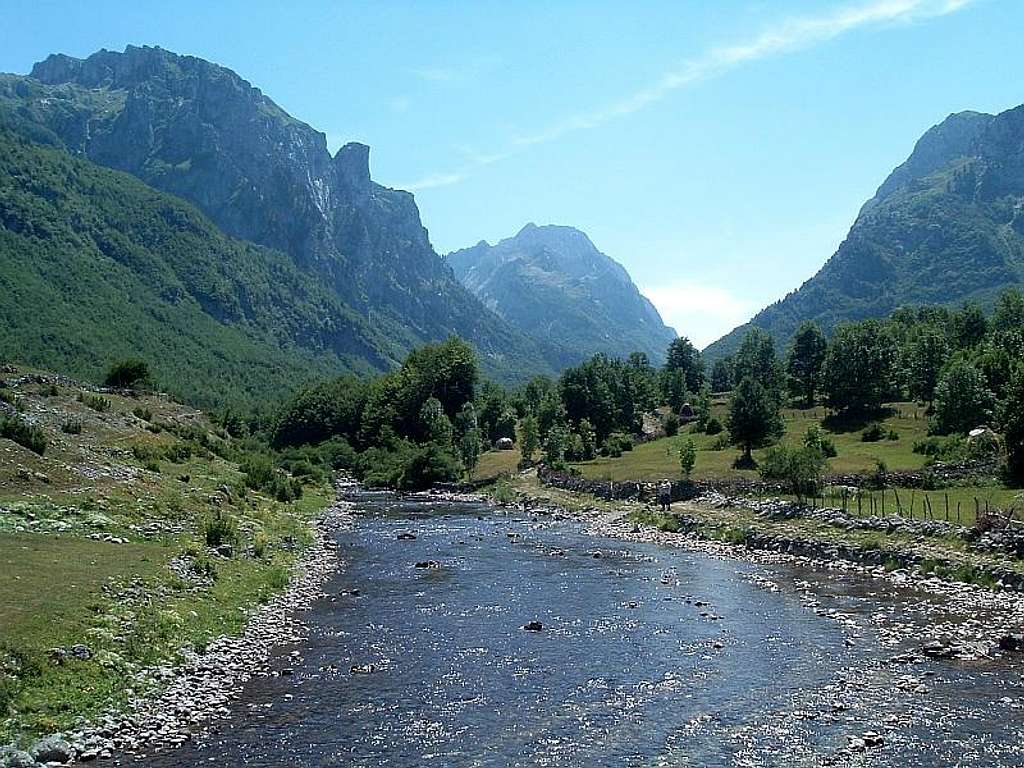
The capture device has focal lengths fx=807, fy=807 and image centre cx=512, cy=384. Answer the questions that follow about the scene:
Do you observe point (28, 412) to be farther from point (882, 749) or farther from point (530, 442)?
point (530, 442)

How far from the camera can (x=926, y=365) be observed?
13025cm

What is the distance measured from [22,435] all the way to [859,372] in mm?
111488

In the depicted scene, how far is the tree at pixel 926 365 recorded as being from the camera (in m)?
129

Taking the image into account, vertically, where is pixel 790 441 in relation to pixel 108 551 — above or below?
below

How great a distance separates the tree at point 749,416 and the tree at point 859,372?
2915 centimetres

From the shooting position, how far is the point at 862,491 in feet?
219

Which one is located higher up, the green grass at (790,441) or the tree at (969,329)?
the tree at (969,329)

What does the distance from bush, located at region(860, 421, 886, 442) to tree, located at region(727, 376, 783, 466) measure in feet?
45.7

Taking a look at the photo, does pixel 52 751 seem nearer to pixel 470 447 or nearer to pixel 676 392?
pixel 470 447

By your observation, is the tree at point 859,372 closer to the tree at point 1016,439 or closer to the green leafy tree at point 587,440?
the green leafy tree at point 587,440

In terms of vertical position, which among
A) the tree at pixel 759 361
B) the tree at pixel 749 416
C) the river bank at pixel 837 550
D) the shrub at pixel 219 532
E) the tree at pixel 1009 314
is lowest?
the river bank at pixel 837 550

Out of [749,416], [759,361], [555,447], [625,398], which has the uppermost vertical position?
[759,361]

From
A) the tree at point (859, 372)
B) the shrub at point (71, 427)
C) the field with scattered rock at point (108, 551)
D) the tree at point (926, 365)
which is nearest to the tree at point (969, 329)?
the tree at point (926, 365)

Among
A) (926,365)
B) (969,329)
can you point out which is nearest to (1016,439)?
(926,365)
